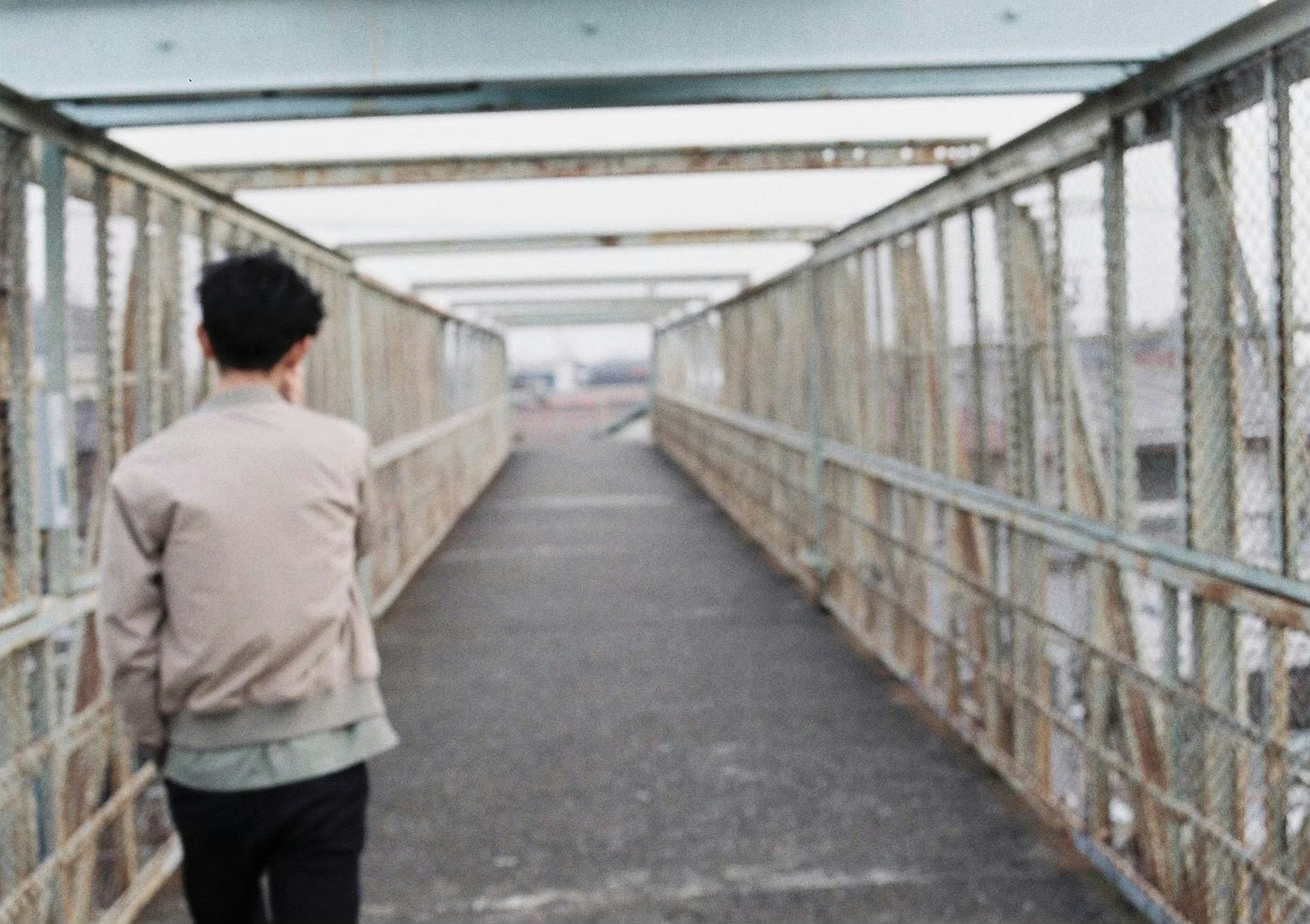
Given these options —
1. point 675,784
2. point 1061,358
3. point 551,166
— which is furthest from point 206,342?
point 551,166

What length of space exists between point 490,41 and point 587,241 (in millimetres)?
6880

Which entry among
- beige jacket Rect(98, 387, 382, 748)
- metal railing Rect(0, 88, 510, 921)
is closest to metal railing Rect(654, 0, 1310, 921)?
beige jacket Rect(98, 387, 382, 748)

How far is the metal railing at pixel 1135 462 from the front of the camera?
330cm

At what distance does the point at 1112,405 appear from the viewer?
421cm

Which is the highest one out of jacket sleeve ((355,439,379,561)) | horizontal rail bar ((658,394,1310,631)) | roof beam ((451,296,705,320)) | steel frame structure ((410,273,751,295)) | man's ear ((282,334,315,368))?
roof beam ((451,296,705,320))

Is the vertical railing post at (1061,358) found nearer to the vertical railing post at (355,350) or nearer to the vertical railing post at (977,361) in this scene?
the vertical railing post at (977,361)

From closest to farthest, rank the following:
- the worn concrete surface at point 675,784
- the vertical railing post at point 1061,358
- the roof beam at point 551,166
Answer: the worn concrete surface at point 675,784
the vertical railing post at point 1061,358
the roof beam at point 551,166

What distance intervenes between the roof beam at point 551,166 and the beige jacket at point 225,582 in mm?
4858

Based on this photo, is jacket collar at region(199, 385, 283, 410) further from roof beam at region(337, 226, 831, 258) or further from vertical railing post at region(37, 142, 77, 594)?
roof beam at region(337, 226, 831, 258)

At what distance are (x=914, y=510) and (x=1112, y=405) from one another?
267 cm

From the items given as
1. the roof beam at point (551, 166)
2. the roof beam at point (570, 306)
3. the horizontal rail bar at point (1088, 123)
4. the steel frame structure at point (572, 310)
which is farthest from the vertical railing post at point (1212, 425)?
the steel frame structure at point (572, 310)

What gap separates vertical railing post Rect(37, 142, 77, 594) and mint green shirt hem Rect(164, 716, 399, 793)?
1.67 metres

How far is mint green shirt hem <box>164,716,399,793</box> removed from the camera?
7.87ft

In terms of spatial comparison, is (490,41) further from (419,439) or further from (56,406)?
(419,439)
